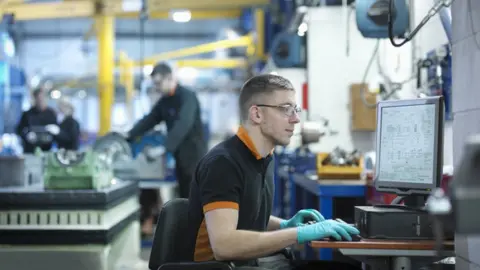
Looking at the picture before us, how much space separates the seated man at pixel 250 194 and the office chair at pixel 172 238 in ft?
0.30

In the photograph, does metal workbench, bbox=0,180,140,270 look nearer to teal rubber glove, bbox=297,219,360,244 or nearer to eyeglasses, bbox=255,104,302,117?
eyeglasses, bbox=255,104,302,117

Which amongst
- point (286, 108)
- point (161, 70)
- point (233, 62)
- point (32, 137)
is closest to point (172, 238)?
point (286, 108)

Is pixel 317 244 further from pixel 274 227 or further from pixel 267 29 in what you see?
pixel 267 29

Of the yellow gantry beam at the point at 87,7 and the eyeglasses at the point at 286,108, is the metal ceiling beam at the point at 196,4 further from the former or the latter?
the eyeglasses at the point at 286,108

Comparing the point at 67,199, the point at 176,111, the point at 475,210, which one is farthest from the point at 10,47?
the point at 475,210

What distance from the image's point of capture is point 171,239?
2.64 meters

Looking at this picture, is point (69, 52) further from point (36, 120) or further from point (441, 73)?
point (441, 73)

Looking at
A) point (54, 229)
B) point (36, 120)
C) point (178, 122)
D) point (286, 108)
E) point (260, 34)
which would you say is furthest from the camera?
point (260, 34)

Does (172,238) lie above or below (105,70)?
below

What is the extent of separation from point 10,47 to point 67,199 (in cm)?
800

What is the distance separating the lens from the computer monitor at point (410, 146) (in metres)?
2.54

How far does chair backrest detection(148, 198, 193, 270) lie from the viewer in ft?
8.59

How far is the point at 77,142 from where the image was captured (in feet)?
26.0

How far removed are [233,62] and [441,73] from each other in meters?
11.7
